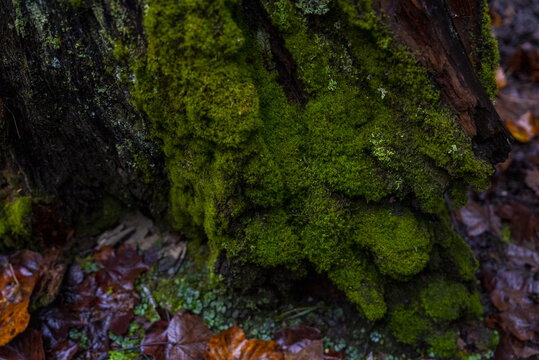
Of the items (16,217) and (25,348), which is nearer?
(25,348)

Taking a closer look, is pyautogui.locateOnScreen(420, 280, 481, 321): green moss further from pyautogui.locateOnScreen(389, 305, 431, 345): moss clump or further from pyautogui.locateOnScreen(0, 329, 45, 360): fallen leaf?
pyautogui.locateOnScreen(0, 329, 45, 360): fallen leaf

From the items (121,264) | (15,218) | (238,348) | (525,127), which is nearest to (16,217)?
(15,218)

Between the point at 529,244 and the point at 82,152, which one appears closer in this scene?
the point at 82,152

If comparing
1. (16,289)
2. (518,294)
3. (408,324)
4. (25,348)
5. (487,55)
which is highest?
(487,55)

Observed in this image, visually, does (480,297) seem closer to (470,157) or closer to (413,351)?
(413,351)

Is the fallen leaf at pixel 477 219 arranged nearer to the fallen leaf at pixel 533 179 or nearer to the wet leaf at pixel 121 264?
the fallen leaf at pixel 533 179

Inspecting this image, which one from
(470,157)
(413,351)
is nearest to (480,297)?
(413,351)

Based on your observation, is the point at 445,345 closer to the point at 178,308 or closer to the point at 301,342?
the point at 301,342
